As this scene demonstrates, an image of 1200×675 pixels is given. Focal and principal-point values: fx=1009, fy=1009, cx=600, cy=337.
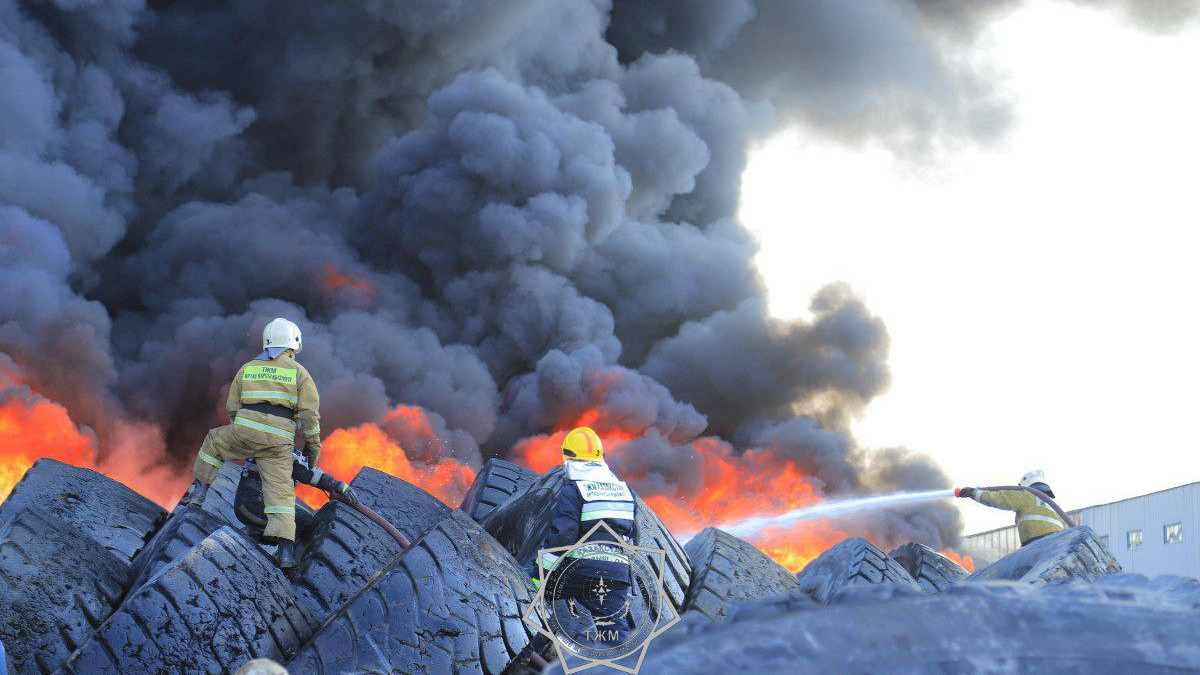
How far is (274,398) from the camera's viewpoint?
7043 mm

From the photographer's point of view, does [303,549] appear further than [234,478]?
No

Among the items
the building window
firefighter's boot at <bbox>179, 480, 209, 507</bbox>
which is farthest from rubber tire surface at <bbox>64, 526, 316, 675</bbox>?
the building window

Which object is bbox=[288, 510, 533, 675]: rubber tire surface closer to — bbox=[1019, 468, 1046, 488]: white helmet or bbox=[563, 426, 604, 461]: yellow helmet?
bbox=[563, 426, 604, 461]: yellow helmet

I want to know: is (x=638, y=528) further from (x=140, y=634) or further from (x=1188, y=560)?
(x=1188, y=560)

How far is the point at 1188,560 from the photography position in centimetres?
2711

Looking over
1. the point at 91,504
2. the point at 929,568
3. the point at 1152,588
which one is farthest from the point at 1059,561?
the point at 91,504

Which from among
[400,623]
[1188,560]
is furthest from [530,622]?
[1188,560]

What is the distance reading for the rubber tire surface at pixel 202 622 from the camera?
4574 millimetres

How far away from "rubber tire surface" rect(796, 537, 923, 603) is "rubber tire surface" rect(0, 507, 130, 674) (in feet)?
14.2

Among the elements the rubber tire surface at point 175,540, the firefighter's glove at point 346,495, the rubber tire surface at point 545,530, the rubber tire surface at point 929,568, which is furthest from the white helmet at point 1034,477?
the rubber tire surface at point 175,540

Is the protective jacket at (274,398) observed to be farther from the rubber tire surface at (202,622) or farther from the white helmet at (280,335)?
the rubber tire surface at (202,622)

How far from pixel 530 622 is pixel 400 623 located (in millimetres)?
741

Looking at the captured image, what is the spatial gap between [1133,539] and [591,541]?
28898 mm

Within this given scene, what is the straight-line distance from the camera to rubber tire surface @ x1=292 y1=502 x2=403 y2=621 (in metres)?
5.93
